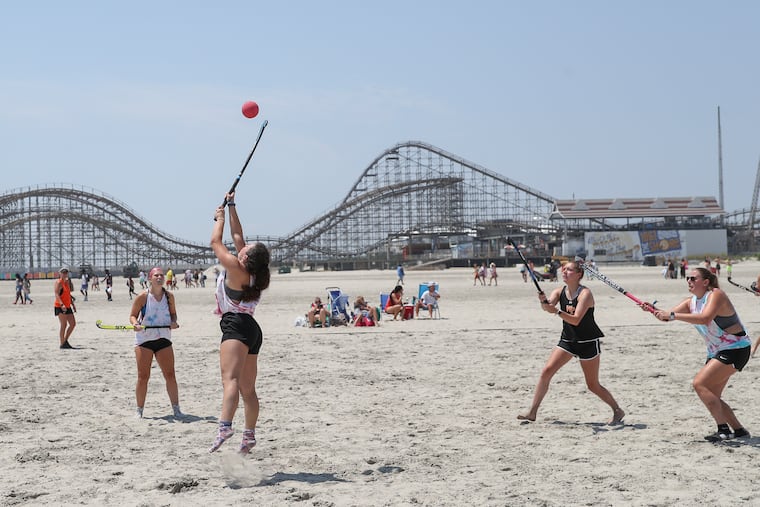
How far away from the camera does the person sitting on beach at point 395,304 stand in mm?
15867

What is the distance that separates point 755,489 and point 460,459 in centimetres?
155

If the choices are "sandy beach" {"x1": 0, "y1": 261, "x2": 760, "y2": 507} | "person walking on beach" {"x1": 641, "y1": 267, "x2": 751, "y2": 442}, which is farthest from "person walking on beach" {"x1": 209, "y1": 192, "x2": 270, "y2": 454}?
"person walking on beach" {"x1": 641, "y1": 267, "x2": 751, "y2": 442}

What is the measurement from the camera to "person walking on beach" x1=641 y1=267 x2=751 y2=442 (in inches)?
203

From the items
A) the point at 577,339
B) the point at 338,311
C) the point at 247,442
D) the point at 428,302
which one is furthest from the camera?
the point at 428,302

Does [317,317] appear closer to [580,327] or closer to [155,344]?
[155,344]

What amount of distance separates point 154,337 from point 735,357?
Answer: 13.1 ft

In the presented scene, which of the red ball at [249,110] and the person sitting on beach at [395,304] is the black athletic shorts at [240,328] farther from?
the person sitting on beach at [395,304]

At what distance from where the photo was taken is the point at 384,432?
5738 mm

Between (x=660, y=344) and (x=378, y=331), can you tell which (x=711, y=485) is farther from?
(x=378, y=331)

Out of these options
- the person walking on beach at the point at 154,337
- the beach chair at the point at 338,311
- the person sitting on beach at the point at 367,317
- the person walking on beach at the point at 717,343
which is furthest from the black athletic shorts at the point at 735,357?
the beach chair at the point at 338,311

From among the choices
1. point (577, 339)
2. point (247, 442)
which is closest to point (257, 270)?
point (247, 442)

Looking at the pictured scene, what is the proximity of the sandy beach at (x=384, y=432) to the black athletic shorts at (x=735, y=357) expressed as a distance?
1.54 ft

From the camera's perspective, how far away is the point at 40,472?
4762 millimetres

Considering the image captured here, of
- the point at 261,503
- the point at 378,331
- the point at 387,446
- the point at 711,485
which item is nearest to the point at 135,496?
the point at 261,503
